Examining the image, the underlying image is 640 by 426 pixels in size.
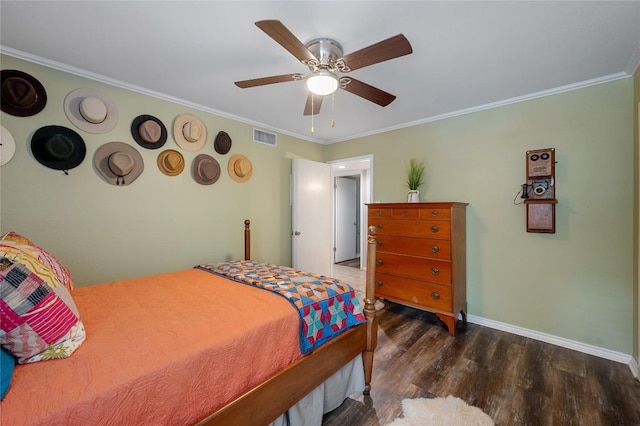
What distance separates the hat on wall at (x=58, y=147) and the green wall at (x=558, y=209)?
357 centimetres

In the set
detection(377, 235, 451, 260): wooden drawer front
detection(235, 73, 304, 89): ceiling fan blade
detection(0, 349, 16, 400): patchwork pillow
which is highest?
detection(235, 73, 304, 89): ceiling fan blade

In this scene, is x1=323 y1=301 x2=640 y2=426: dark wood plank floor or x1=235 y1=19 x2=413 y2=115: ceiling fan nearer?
x1=235 y1=19 x2=413 y2=115: ceiling fan

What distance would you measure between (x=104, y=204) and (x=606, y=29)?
3.97 metres

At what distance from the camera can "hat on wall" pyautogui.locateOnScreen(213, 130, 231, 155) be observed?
3.14 m

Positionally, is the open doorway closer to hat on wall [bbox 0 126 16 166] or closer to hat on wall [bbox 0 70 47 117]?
hat on wall [bbox 0 70 47 117]

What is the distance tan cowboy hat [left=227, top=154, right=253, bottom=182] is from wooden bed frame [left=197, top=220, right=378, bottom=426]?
213 centimetres

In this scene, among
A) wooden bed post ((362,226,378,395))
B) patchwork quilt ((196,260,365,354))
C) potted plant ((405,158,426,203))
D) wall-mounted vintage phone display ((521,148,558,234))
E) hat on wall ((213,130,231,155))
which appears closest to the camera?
patchwork quilt ((196,260,365,354))

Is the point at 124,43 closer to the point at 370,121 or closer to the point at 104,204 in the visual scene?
the point at 104,204

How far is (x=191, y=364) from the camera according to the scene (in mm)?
1051

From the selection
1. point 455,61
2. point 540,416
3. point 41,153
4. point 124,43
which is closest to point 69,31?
point 124,43

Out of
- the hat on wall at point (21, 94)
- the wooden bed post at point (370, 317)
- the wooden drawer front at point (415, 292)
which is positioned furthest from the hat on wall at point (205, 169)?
the wooden drawer front at point (415, 292)

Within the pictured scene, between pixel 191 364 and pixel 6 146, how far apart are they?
230cm

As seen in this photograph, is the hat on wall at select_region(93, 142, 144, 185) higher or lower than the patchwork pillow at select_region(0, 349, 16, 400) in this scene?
higher

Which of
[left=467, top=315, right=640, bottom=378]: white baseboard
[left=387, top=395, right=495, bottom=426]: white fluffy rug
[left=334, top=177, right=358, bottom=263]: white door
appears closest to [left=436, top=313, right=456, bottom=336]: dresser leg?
[left=467, top=315, right=640, bottom=378]: white baseboard
